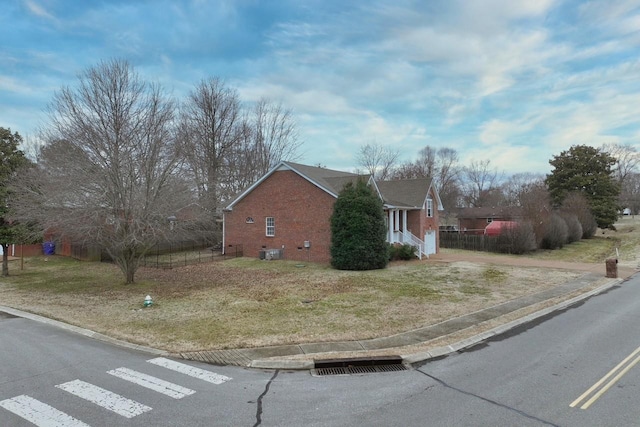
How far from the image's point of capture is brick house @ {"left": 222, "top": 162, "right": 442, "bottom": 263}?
2578cm

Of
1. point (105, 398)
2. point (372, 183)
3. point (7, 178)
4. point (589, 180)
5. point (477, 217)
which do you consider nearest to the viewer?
point (105, 398)

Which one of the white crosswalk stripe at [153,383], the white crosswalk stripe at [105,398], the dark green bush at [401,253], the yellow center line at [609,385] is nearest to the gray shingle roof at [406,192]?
the dark green bush at [401,253]

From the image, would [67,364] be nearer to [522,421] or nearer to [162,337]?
[162,337]

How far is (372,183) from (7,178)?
2028 cm

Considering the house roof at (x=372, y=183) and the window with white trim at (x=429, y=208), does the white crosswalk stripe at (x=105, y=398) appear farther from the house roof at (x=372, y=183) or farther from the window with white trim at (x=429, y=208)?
the window with white trim at (x=429, y=208)

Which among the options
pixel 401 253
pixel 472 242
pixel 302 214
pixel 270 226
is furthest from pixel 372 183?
pixel 472 242

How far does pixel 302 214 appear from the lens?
26344 millimetres

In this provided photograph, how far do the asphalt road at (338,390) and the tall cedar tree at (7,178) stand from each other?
13.6 meters

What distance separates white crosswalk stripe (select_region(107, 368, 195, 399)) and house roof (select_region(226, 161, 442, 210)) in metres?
18.5

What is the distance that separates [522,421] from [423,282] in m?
12.0

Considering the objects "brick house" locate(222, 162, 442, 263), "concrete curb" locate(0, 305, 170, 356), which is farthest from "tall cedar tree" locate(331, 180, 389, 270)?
"concrete curb" locate(0, 305, 170, 356)

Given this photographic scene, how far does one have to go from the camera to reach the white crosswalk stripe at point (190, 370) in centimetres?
662

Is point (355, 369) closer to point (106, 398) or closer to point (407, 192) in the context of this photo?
point (106, 398)

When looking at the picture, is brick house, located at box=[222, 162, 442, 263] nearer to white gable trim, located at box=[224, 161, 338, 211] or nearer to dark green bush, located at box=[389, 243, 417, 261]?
white gable trim, located at box=[224, 161, 338, 211]
